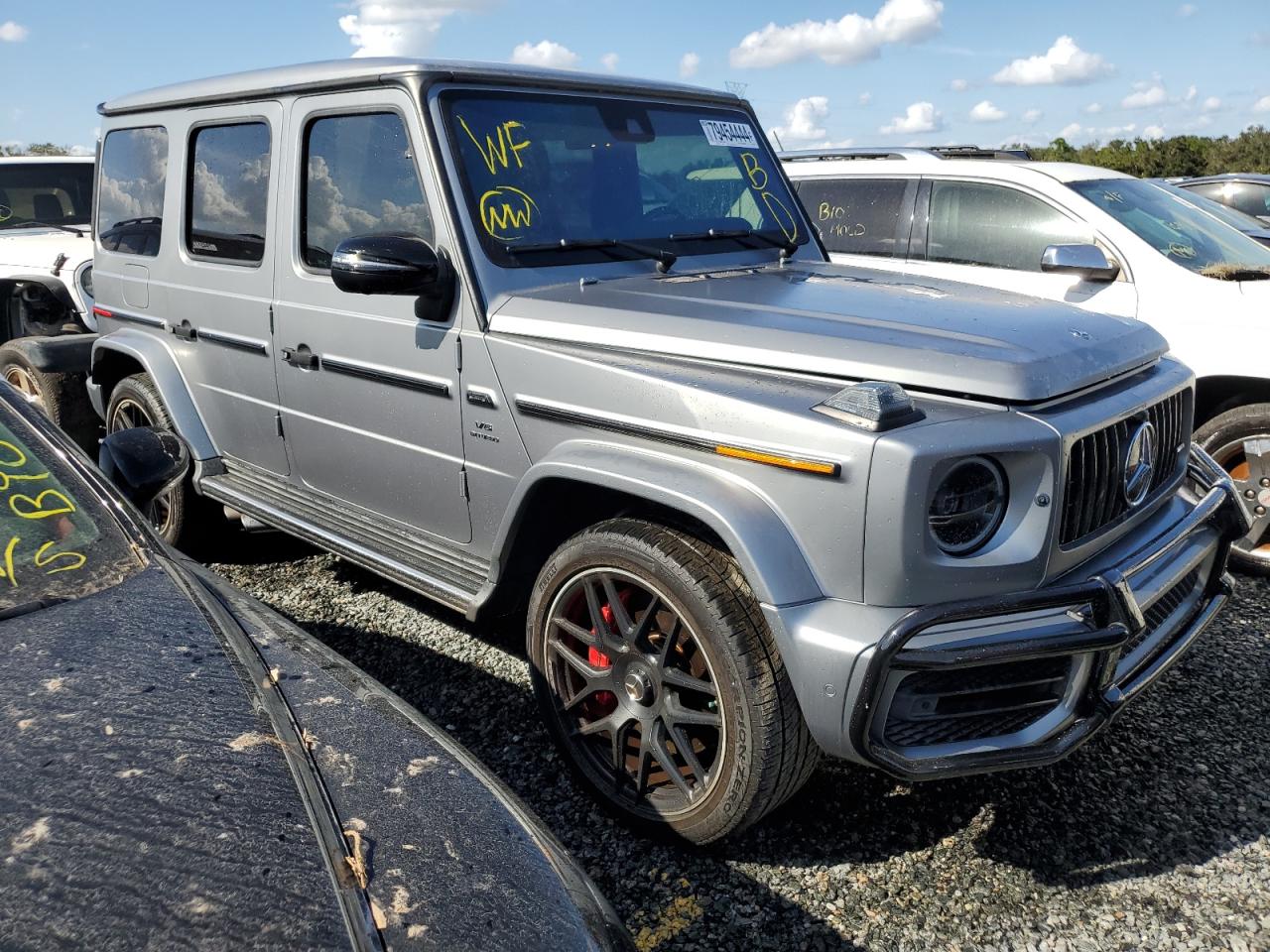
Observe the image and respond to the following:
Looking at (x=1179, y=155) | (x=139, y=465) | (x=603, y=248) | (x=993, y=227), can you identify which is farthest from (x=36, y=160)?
(x=1179, y=155)

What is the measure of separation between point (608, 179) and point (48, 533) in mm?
2068

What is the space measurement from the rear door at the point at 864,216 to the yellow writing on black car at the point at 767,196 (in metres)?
1.70

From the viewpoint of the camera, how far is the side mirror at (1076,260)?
15.3ft

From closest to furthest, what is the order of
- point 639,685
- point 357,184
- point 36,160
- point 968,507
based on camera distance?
point 968,507, point 639,685, point 357,184, point 36,160

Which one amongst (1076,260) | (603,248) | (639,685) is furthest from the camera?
(1076,260)

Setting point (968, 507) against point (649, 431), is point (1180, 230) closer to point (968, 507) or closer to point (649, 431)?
point (968, 507)

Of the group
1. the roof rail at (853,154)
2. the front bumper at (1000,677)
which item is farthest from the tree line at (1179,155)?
the front bumper at (1000,677)

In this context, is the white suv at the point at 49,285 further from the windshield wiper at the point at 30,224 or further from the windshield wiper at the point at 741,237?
the windshield wiper at the point at 741,237

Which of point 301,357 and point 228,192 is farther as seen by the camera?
point 228,192

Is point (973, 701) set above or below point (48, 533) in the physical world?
below

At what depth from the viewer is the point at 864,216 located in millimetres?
5871

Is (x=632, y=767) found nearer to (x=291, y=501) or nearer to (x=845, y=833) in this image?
(x=845, y=833)

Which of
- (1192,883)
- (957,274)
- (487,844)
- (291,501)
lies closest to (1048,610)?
(1192,883)

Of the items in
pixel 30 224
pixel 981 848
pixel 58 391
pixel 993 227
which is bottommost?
pixel 981 848
